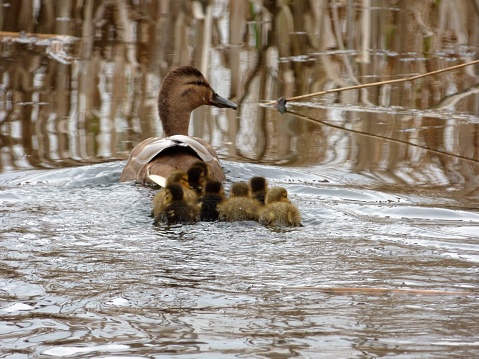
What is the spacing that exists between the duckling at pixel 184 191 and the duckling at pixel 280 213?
50 centimetres

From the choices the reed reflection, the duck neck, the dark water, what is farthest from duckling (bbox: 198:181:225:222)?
the duck neck

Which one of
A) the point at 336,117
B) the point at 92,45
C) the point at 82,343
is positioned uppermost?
the point at 92,45

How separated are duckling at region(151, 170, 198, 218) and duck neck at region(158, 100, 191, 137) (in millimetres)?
1888

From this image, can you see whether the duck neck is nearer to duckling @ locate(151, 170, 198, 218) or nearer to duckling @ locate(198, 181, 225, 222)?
duckling @ locate(151, 170, 198, 218)

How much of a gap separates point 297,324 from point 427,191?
295cm

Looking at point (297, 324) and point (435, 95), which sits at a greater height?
point (435, 95)

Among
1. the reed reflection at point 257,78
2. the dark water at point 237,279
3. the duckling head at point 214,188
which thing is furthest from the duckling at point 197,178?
the reed reflection at point 257,78

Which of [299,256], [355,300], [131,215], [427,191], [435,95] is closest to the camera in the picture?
[355,300]

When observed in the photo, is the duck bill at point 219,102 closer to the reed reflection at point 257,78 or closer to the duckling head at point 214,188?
the reed reflection at point 257,78

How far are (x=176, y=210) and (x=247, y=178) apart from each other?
A: 168 centimetres

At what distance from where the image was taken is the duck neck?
8.32 metres

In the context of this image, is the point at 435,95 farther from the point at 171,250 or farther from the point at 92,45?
the point at 171,250

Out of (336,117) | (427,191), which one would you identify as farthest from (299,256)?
(336,117)

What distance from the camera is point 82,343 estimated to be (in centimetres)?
384
